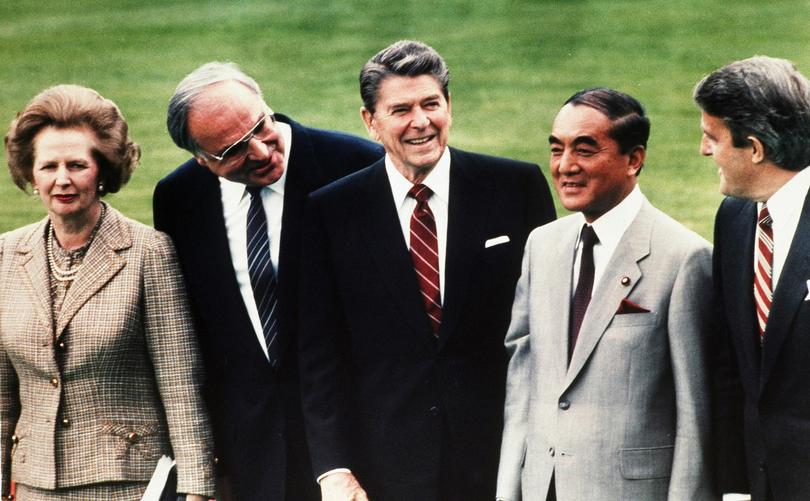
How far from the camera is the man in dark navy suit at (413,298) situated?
11.9ft

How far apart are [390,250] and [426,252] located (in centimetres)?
11

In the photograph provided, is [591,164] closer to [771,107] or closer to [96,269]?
→ [771,107]

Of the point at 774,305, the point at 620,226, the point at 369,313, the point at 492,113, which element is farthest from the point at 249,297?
the point at 492,113

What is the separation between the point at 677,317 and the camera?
3.18 m

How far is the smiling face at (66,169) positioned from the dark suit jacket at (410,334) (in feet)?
2.20

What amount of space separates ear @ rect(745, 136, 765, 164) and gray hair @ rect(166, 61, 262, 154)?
153 cm

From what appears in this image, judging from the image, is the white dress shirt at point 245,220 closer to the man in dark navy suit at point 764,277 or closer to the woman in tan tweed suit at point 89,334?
the woman in tan tweed suit at point 89,334

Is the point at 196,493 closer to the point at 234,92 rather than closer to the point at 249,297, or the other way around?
the point at 249,297

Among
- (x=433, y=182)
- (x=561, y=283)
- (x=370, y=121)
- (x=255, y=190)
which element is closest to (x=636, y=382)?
(x=561, y=283)

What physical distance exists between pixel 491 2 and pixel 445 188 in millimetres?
3991

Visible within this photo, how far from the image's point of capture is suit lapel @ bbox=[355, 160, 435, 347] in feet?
11.9

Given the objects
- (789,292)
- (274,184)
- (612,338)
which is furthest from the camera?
(274,184)

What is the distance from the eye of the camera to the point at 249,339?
3906 millimetres

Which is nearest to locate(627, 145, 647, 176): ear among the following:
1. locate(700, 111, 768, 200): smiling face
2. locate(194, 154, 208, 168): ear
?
locate(700, 111, 768, 200): smiling face
